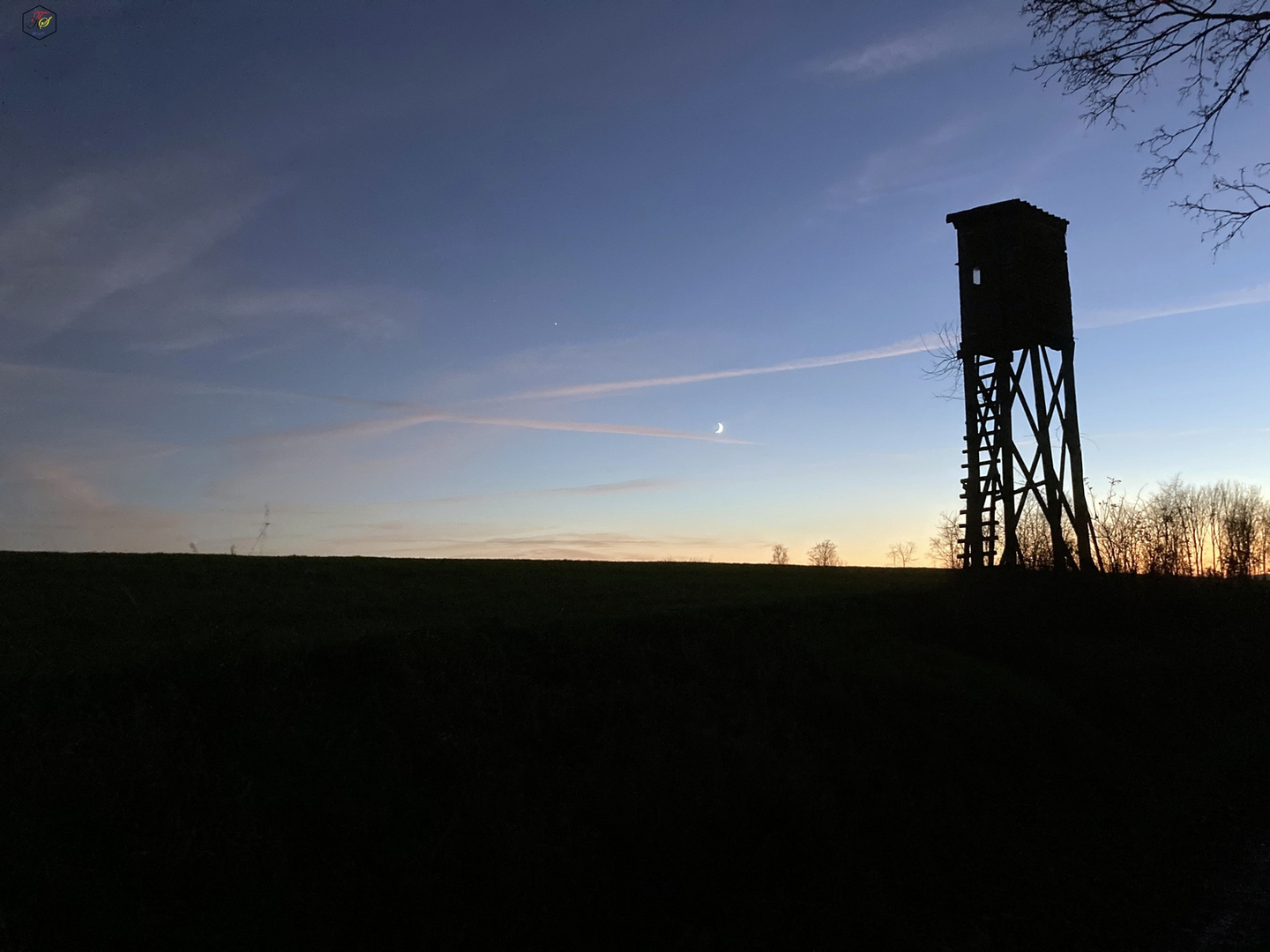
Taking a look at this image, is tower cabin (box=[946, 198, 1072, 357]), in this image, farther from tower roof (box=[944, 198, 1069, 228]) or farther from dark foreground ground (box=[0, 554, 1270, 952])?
dark foreground ground (box=[0, 554, 1270, 952])

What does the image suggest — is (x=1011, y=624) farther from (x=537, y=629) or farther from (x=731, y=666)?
(x=537, y=629)

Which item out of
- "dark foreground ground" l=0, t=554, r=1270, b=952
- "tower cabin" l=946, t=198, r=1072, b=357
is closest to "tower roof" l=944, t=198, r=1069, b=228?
"tower cabin" l=946, t=198, r=1072, b=357

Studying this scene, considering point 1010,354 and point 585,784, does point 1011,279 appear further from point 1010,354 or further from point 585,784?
point 585,784

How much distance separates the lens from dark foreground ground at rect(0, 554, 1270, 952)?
9.03 m

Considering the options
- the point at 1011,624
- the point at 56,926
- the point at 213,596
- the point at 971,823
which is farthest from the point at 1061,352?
the point at 56,926

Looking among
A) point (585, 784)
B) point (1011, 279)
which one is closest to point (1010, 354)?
point (1011, 279)

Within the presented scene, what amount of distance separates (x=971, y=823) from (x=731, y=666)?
4.32 metres

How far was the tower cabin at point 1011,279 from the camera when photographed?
2566 cm

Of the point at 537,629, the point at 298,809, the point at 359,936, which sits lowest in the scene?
the point at 359,936

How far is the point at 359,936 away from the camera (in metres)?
Answer: 8.75

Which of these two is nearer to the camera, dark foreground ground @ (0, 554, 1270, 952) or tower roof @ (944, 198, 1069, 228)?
dark foreground ground @ (0, 554, 1270, 952)

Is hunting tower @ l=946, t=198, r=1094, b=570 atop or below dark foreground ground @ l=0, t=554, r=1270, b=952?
atop

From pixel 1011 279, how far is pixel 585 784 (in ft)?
68.7

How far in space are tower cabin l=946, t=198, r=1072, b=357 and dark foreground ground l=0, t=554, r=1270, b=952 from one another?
11.9 m
